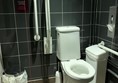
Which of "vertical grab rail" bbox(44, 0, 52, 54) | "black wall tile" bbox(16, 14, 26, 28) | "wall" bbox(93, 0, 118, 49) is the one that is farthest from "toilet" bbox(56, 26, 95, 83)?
"black wall tile" bbox(16, 14, 26, 28)

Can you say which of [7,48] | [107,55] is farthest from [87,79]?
[7,48]

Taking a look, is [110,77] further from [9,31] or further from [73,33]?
[9,31]

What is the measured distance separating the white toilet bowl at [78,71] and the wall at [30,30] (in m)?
0.36

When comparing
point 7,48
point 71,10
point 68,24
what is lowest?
point 7,48

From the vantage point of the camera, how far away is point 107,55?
1719 mm

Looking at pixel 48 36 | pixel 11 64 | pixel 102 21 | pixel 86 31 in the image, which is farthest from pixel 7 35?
pixel 102 21

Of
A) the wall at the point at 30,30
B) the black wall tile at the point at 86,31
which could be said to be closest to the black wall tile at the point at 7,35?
the wall at the point at 30,30

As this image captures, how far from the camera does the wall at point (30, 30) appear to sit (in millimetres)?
1690

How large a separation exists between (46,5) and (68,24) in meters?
0.48

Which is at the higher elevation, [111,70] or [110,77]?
[111,70]

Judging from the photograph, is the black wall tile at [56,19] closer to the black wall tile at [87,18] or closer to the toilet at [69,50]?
the toilet at [69,50]

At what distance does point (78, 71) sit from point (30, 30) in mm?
915

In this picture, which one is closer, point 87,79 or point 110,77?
point 87,79

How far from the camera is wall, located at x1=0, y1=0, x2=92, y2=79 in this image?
169 centimetres
